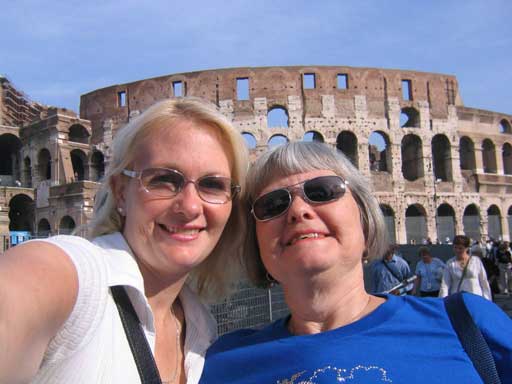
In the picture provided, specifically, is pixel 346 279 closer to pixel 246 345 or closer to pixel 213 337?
pixel 246 345

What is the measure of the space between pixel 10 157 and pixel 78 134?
21.5 ft

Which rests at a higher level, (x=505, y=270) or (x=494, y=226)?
(x=494, y=226)

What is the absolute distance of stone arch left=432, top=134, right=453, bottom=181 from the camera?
24000mm

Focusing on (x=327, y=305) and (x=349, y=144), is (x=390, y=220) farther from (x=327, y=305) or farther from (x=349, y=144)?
(x=327, y=305)

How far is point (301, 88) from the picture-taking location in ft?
74.8

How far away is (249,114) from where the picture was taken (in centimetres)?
2267

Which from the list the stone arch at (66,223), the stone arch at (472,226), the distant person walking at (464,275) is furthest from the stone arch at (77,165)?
the distant person walking at (464,275)

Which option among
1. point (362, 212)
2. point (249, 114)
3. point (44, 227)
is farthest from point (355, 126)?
point (362, 212)

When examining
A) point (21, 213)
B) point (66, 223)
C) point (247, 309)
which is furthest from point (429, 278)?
point (21, 213)

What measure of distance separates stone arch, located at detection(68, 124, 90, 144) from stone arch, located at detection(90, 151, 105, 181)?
1040 mm

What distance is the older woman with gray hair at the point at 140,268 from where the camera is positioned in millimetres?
1047

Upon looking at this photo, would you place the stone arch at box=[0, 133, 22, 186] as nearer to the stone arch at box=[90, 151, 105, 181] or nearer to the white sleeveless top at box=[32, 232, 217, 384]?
the stone arch at box=[90, 151, 105, 181]

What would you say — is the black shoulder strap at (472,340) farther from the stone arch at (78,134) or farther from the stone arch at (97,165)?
the stone arch at (78,134)

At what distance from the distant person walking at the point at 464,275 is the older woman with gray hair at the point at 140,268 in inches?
186
